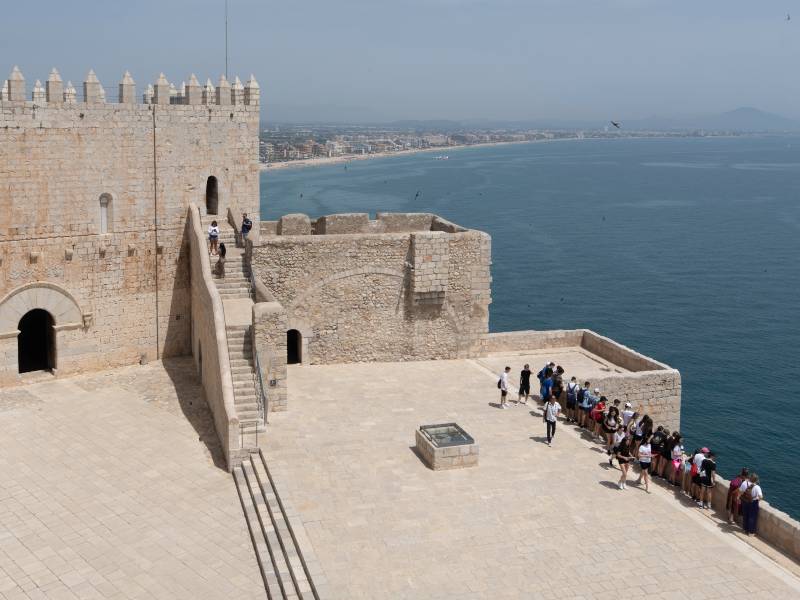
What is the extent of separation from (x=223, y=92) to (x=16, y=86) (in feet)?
18.1

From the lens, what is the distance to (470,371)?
81.8 ft

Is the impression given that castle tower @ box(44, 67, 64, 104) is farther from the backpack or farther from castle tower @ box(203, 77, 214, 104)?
the backpack

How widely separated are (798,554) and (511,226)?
70.8m

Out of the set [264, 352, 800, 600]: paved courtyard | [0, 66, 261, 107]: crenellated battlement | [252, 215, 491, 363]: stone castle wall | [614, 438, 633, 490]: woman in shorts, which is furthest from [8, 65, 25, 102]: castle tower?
[614, 438, 633, 490]: woman in shorts

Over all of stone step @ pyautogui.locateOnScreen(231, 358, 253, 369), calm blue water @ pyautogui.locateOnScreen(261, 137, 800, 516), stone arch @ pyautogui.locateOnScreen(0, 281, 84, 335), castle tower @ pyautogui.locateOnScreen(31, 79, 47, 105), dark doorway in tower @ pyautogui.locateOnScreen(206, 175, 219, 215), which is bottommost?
calm blue water @ pyautogui.locateOnScreen(261, 137, 800, 516)

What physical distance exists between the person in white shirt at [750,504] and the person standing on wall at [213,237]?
1447 cm

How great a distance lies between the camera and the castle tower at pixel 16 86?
2158 cm

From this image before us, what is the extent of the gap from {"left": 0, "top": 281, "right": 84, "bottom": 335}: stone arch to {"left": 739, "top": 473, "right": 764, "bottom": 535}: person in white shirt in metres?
16.7

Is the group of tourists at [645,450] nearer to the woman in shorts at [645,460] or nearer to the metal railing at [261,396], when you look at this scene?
the woman in shorts at [645,460]

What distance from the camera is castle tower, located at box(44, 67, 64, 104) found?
877 inches

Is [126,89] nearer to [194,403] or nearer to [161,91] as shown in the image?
[161,91]

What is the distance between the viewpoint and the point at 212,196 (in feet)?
84.7

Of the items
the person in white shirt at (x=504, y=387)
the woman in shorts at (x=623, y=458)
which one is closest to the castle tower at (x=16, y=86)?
the person in white shirt at (x=504, y=387)

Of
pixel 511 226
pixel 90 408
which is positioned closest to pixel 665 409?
pixel 90 408
